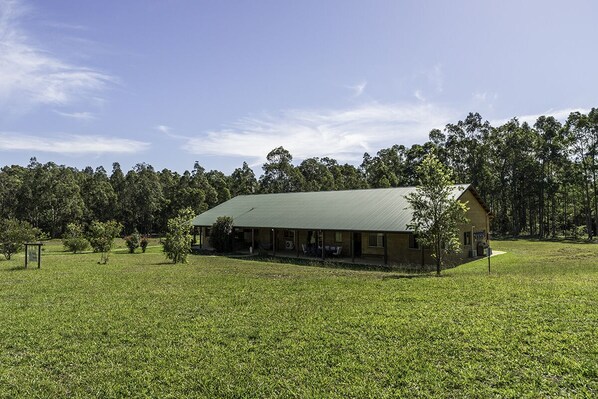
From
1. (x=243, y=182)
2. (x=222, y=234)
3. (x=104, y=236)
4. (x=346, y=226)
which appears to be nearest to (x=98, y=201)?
(x=243, y=182)

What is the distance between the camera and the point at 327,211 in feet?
99.8

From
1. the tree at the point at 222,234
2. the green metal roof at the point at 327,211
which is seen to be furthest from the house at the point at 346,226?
the tree at the point at 222,234

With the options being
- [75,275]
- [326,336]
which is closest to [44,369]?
[326,336]

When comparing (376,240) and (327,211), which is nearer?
(376,240)

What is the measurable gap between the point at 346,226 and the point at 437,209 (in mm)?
8874

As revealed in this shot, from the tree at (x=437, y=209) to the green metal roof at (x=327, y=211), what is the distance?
3011 millimetres

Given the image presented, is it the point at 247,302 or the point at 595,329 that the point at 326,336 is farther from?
the point at 595,329

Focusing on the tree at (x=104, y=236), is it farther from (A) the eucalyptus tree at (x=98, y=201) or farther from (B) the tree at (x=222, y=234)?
(A) the eucalyptus tree at (x=98, y=201)

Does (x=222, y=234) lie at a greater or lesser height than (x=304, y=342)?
greater

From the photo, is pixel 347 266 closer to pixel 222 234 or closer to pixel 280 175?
pixel 222 234

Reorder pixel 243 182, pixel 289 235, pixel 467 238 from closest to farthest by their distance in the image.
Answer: pixel 467 238, pixel 289 235, pixel 243 182

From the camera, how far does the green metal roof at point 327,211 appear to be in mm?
25156

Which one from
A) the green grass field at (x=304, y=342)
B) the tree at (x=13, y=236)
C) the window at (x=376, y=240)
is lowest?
the green grass field at (x=304, y=342)

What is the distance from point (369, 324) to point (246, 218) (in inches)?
1073
